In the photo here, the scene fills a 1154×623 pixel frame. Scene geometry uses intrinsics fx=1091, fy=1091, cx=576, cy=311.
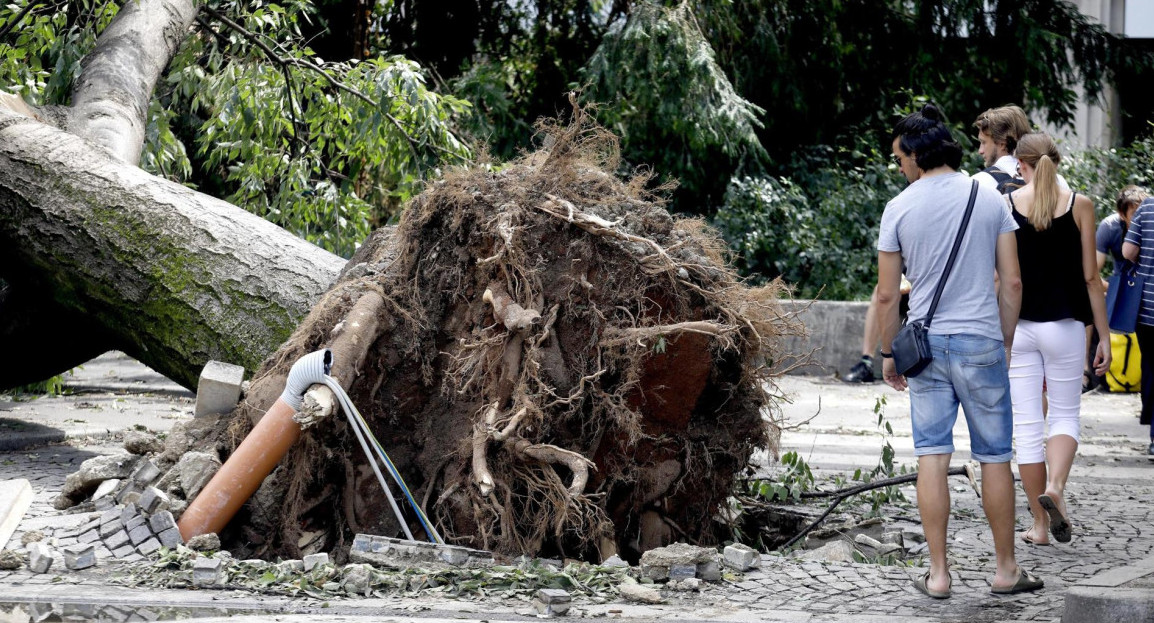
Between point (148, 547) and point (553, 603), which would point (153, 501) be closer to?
point (148, 547)

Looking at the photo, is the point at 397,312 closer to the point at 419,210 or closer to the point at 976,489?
the point at 419,210

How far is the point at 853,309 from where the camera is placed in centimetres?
1148

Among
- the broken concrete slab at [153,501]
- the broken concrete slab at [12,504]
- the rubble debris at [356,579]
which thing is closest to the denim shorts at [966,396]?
the rubble debris at [356,579]

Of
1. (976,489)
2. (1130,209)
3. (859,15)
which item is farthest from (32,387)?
(859,15)

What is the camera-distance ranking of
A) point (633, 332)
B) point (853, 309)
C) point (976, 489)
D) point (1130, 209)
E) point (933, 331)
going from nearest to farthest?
point (933, 331)
point (633, 332)
point (976, 489)
point (1130, 209)
point (853, 309)

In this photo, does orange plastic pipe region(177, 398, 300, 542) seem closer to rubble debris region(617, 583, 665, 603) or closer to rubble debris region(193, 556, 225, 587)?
rubble debris region(193, 556, 225, 587)

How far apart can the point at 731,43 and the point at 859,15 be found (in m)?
2.06

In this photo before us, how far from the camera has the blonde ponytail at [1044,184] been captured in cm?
477

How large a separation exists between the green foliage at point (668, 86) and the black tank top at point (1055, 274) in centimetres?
776

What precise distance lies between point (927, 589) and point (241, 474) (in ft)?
9.12

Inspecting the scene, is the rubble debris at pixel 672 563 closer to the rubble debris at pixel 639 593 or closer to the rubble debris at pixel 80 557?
the rubble debris at pixel 639 593

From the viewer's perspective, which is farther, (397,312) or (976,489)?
(976,489)

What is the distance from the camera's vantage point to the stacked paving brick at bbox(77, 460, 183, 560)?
4449 mm

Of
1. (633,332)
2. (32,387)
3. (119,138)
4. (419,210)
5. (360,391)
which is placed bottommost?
(32,387)
